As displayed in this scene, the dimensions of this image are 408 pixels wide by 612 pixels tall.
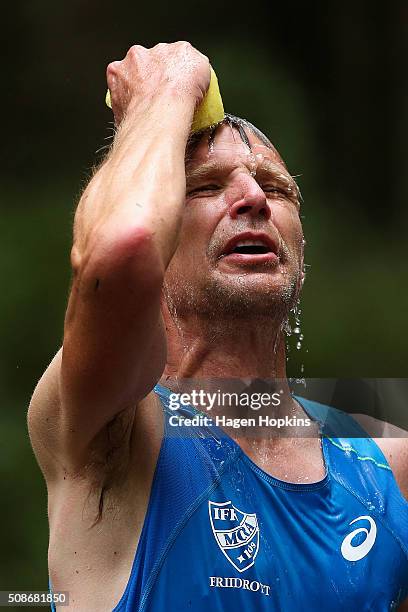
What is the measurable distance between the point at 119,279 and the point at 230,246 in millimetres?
709

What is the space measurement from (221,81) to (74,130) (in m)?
1.07

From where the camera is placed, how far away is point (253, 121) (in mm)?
5340

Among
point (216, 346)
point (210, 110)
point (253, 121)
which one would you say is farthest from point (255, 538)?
point (253, 121)

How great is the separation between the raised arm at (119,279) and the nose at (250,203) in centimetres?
39

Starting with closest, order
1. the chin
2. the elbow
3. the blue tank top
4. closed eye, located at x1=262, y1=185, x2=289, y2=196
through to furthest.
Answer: the elbow
the blue tank top
the chin
closed eye, located at x1=262, y1=185, x2=289, y2=196

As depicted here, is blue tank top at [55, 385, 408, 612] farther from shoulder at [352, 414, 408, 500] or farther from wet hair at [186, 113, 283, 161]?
wet hair at [186, 113, 283, 161]

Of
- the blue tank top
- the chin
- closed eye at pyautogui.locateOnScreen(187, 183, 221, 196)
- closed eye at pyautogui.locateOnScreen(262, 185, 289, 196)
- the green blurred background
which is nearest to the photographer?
the blue tank top

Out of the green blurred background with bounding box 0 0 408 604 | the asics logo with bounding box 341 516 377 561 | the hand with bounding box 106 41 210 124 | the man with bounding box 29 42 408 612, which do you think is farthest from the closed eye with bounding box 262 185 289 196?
the green blurred background with bounding box 0 0 408 604

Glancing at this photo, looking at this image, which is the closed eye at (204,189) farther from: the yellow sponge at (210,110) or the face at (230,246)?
the yellow sponge at (210,110)

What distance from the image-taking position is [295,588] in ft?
6.28

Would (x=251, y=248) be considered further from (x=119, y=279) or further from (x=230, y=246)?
(x=119, y=279)

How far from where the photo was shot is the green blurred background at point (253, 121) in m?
5.10

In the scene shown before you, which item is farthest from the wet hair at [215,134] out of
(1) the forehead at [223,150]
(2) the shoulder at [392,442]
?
(2) the shoulder at [392,442]

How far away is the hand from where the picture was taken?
1.90 metres
